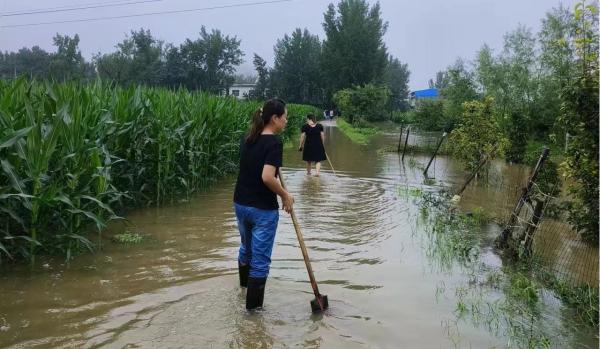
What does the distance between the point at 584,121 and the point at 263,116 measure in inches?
150

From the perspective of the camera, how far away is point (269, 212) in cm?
404

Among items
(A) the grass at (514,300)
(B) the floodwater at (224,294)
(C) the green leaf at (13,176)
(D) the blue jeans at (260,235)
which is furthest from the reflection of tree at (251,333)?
(C) the green leaf at (13,176)

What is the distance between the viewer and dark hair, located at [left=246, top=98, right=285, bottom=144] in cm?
404

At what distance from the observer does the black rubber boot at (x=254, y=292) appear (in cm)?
396

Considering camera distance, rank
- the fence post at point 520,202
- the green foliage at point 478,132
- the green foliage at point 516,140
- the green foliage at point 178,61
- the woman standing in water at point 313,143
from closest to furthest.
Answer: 1. the fence post at point 520,202
2. the woman standing in water at point 313,143
3. the green foliage at point 478,132
4. the green foliage at point 516,140
5. the green foliage at point 178,61

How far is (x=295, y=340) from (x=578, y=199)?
5264mm

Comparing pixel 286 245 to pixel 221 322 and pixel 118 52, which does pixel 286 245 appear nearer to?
pixel 221 322

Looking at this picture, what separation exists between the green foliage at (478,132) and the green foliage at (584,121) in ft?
22.1

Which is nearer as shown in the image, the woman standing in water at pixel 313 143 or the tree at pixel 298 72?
the woman standing in water at pixel 313 143

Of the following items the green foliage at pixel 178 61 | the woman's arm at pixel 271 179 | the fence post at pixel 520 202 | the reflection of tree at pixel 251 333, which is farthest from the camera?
the green foliage at pixel 178 61

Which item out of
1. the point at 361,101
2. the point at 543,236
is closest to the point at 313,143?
the point at 543,236

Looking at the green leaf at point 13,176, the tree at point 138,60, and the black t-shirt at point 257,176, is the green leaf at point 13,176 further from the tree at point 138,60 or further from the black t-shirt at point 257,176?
the tree at point 138,60

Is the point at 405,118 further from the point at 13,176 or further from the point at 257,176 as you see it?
the point at 13,176

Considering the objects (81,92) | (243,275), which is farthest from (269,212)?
(81,92)
